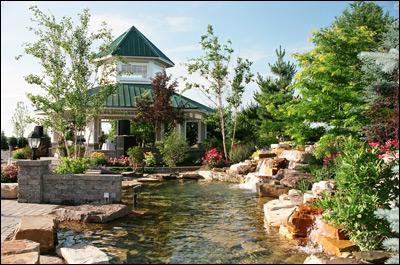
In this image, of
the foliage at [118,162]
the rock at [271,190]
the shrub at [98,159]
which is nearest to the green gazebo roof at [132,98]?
the foliage at [118,162]

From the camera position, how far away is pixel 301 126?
15633 millimetres

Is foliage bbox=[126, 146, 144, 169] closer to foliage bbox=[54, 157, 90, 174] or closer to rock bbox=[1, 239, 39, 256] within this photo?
foliage bbox=[54, 157, 90, 174]

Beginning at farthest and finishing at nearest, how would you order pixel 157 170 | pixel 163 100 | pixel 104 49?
pixel 163 100 → pixel 157 170 → pixel 104 49

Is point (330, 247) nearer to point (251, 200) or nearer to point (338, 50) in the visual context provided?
point (251, 200)

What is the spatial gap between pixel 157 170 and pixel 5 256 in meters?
Result: 16.6

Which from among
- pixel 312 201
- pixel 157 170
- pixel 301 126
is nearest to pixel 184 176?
pixel 157 170

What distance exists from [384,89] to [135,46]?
22.9 m

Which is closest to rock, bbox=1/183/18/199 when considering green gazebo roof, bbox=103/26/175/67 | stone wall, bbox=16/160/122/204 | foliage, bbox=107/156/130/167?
stone wall, bbox=16/160/122/204

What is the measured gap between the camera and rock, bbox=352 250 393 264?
627cm

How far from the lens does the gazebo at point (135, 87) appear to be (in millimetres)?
27031

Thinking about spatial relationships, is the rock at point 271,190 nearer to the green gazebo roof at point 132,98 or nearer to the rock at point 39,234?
the rock at point 39,234

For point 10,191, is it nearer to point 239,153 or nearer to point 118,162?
point 118,162

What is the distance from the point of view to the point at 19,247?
→ 6.25 metres

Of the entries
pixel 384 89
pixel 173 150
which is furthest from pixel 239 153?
pixel 384 89
